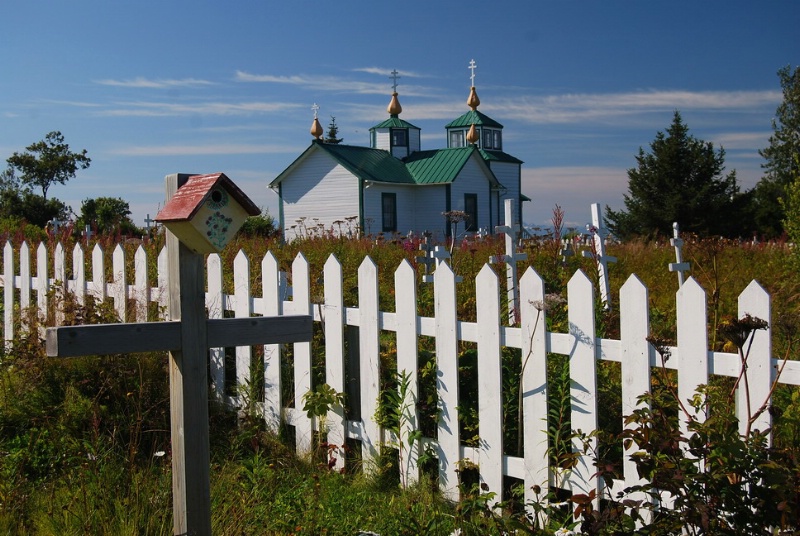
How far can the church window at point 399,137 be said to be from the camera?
36.0 m

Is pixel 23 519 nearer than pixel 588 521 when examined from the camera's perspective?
No

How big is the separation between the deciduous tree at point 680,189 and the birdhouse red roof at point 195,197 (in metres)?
33.9

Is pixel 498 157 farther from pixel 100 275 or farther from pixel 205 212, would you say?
pixel 205 212

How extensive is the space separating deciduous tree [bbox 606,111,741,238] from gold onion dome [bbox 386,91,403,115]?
38.3 ft

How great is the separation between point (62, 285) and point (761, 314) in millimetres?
6310

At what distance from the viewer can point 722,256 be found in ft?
41.0

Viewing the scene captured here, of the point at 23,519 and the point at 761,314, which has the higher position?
the point at 761,314

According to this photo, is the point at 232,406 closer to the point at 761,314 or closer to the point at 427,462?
the point at 427,462

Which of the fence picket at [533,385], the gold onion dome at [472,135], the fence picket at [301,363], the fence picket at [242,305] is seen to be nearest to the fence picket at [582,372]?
the fence picket at [533,385]

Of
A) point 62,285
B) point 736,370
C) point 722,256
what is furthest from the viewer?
point 722,256

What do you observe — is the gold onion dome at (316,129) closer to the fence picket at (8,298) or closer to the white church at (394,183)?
the white church at (394,183)

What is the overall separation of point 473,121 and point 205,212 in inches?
1377

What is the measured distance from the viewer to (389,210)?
33.0 metres

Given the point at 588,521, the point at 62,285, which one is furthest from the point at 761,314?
the point at 62,285
